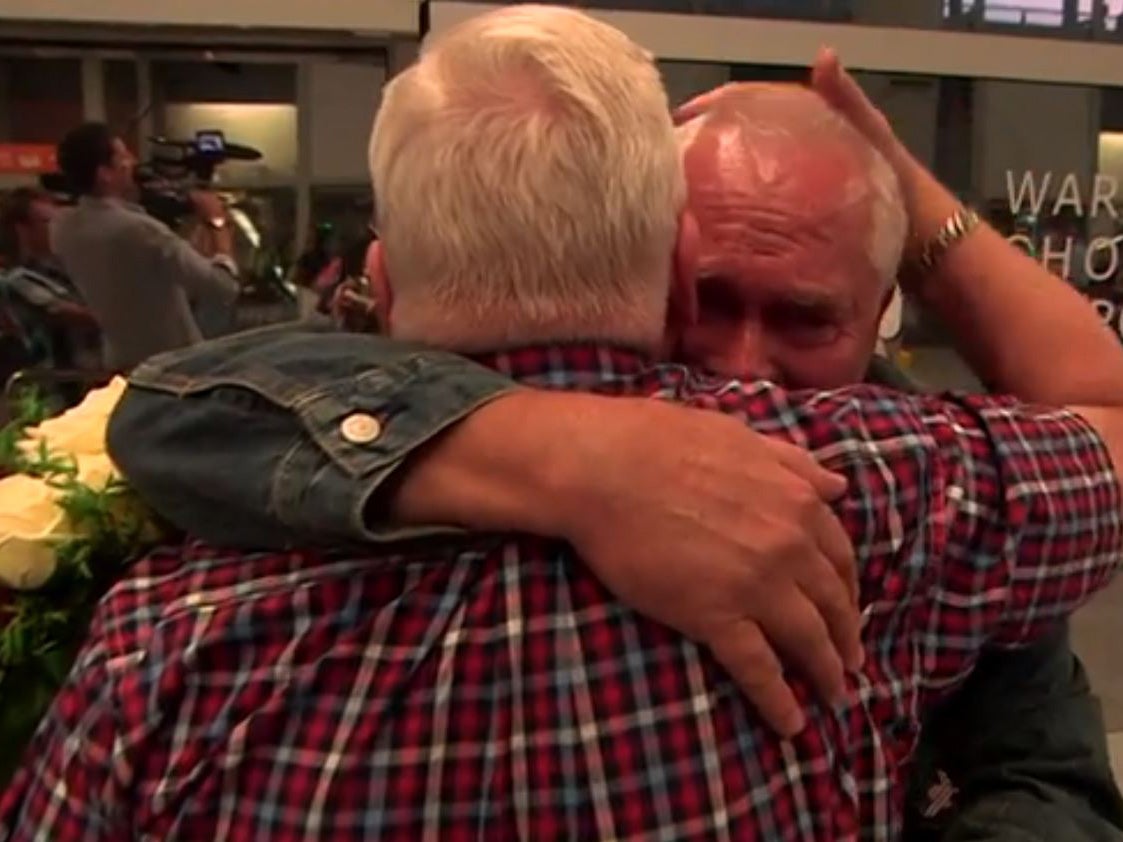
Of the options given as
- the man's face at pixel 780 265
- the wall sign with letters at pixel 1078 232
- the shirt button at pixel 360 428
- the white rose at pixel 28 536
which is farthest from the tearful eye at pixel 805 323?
the wall sign with letters at pixel 1078 232

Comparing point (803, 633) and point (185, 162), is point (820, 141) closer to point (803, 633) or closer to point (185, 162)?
point (803, 633)

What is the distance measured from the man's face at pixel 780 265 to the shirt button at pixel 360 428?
277mm

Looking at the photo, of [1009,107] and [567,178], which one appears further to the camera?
[1009,107]

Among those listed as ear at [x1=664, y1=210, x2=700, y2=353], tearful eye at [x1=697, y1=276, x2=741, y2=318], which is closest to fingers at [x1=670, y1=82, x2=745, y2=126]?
tearful eye at [x1=697, y1=276, x2=741, y2=318]

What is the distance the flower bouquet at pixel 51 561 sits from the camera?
873 millimetres

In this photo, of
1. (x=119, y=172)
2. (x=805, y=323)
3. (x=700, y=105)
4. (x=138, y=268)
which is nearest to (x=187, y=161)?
(x=119, y=172)

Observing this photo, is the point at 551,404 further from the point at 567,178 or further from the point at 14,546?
the point at 14,546

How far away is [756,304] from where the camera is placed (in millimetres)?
1001

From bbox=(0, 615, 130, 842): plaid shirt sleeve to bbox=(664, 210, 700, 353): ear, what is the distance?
14.0 inches

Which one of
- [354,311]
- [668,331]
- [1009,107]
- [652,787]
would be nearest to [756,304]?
[668,331]

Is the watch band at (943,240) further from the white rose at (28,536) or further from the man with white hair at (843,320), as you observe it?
the white rose at (28,536)

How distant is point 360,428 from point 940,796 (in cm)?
48

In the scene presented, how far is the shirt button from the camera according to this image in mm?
765

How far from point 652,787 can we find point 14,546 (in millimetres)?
390
